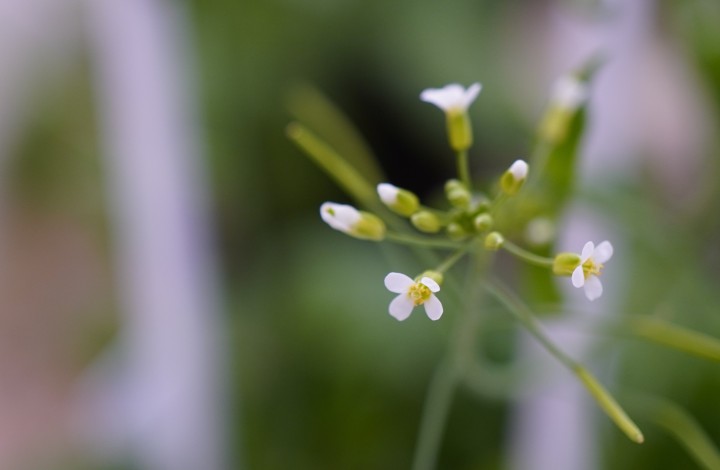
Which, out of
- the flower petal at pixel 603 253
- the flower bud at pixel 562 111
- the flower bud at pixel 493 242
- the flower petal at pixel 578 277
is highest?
the flower bud at pixel 562 111

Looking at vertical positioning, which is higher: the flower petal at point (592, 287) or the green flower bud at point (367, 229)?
the green flower bud at point (367, 229)

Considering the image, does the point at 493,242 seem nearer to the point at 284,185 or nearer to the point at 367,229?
the point at 367,229

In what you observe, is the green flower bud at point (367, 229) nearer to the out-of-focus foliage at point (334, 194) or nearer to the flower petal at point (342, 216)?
the flower petal at point (342, 216)

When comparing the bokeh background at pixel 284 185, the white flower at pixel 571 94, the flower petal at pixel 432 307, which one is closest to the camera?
the flower petal at pixel 432 307

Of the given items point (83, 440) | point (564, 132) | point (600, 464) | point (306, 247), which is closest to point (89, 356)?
point (83, 440)

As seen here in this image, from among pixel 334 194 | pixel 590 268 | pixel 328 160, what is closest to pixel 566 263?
pixel 590 268

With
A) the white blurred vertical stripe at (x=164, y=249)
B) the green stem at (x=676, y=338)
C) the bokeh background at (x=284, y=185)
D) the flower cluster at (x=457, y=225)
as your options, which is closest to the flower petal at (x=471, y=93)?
the flower cluster at (x=457, y=225)

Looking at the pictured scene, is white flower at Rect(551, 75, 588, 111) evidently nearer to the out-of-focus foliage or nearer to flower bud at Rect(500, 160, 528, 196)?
flower bud at Rect(500, 160, 528, 196)

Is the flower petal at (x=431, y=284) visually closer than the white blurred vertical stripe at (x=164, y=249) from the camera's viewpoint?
Yes

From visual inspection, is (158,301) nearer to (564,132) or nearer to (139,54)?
(139,54)
